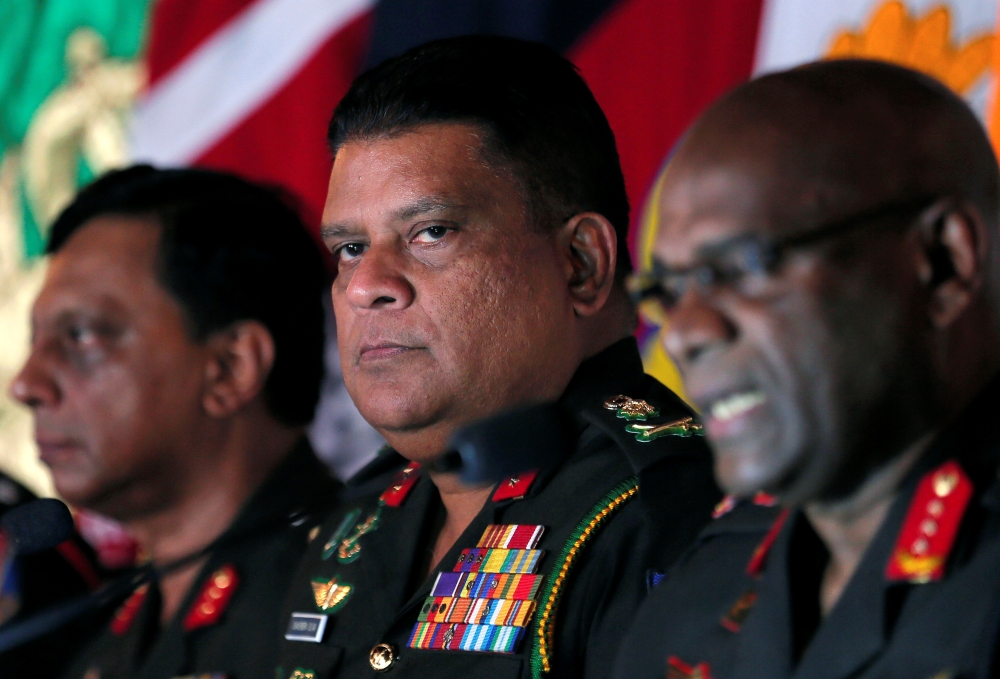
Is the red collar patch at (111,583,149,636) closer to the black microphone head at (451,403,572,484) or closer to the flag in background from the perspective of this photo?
the flag in background

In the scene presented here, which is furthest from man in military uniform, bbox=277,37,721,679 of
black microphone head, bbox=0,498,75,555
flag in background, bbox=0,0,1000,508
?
flag in background, bbox=0,0,1000,508

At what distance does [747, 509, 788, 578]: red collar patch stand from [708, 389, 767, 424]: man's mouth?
0.61 feet

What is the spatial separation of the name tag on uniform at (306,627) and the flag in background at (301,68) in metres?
1.23

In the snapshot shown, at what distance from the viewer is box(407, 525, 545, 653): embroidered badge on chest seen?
1.76 meters

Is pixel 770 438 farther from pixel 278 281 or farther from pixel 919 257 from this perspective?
pixel 278 281

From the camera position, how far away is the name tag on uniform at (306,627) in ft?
6.77

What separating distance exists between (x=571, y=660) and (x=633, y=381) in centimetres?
48

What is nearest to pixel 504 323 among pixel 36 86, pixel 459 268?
pixel 459 268

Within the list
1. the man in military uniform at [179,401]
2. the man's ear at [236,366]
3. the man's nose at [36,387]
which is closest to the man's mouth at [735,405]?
the man in military uniform at [179,401]

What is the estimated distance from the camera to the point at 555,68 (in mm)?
2105

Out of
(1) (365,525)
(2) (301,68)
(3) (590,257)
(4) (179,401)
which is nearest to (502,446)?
(3) (590,257)

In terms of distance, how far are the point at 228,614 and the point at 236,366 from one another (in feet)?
1.72

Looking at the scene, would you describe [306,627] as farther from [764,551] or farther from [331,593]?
[764,551]

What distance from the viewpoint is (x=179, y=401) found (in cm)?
264
